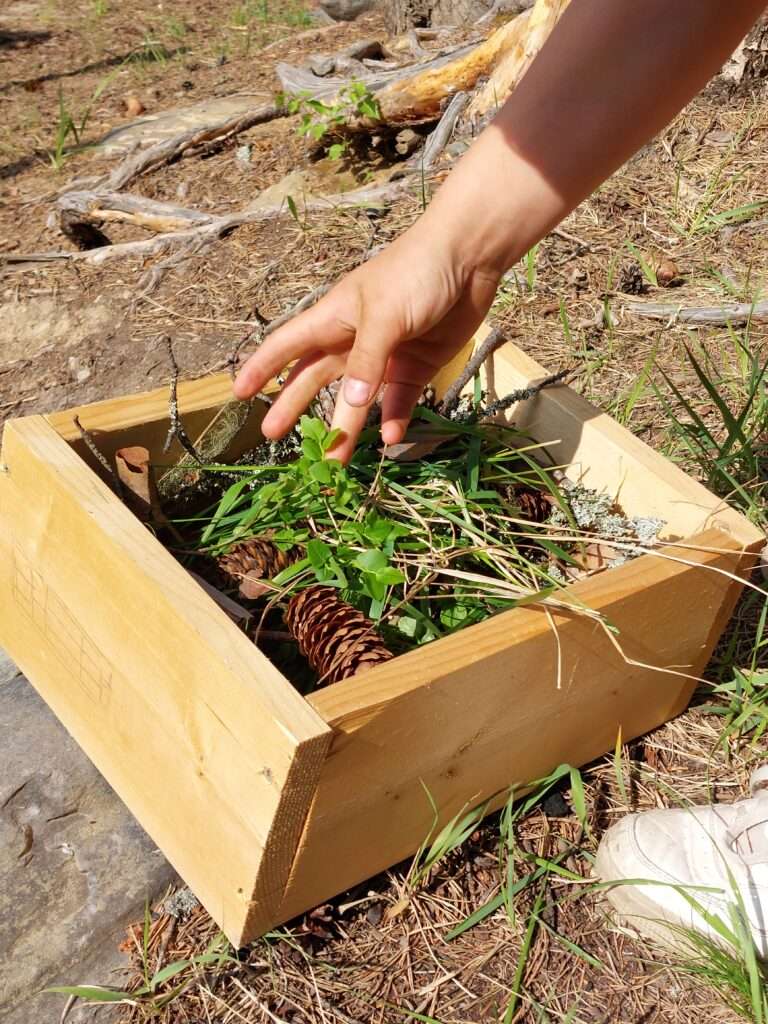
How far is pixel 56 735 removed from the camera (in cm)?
189

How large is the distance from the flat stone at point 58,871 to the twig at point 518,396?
1.03 meters

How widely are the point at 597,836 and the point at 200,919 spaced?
713mm

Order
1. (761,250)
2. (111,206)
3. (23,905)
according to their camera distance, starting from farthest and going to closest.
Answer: (111,206)
(761,250)
(23,905)

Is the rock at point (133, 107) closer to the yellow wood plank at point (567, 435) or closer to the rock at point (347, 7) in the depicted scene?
the rock at point (347, 7)

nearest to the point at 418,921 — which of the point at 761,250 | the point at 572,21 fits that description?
the point at 572,21

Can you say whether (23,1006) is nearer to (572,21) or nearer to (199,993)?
(199,993)

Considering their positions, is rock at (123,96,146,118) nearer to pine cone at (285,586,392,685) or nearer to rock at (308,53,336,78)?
rock at (308,53,336,78)

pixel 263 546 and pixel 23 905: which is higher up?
pixel 263 546

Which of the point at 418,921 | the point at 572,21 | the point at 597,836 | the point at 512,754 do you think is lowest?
the point at 418,921

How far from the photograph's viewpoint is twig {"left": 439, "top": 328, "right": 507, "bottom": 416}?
6.67ft

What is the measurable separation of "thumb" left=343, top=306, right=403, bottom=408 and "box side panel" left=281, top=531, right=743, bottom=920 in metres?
0.40

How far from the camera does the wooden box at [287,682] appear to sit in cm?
132

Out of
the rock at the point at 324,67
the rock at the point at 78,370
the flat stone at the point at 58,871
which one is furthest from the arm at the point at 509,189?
the rock at the point at 324,67

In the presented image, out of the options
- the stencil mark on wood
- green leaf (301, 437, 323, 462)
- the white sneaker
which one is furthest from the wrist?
the white sneaker
